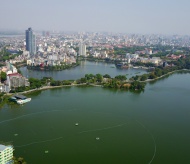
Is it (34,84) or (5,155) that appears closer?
(5,155)

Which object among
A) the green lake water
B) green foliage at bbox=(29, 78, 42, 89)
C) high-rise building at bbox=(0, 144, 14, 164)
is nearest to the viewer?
high-rise building at bbox=(0, 144, 14, 164)

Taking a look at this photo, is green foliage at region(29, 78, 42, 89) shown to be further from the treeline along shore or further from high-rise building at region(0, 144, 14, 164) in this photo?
high-rise building at region(0, 144, 14, 164)

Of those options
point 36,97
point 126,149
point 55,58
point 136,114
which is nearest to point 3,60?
point 55,58

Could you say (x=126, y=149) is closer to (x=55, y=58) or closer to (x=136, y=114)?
(x=136, y=114)

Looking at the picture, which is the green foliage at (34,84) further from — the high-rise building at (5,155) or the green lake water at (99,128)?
the high-rise building at (5,155)

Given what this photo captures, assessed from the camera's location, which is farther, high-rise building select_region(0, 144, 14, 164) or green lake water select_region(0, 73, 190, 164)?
green lake water select_region(0, 73, 190, 164)

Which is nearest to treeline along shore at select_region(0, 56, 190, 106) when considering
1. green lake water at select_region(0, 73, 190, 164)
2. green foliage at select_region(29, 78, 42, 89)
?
green foliage at select_region(29, 78, 42, 89)

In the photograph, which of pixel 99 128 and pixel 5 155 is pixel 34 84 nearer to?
pixel 99 128

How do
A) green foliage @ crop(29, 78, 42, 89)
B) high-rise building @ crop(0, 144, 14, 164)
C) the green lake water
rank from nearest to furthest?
1. high-rise building @ crop(0, 144, 14, 164)
2. the green lake water
3. green foliage @ crop(29, 78, 42, 89)

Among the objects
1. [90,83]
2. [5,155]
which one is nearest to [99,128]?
[5,155]
